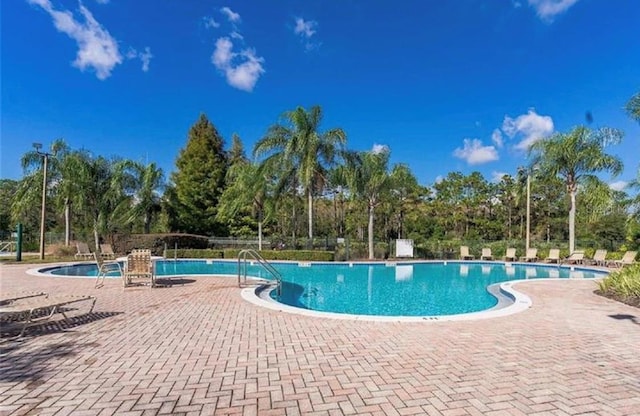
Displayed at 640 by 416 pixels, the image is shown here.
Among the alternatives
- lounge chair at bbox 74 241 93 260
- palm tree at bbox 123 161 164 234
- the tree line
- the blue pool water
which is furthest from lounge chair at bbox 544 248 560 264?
palm tree at bbox 123 161 164 234

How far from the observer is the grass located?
741 cm

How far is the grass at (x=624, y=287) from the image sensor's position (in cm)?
741

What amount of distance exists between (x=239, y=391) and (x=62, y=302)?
3883 mm

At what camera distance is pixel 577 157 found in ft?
59.2

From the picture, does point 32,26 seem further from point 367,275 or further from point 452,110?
point 452,110

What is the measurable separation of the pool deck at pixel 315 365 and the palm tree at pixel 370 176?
1316 cm

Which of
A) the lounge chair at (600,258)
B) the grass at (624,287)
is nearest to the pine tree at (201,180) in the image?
the lounge chair at (600,258)

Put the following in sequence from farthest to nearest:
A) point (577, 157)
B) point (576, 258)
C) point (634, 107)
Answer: point (577, 157), point (576, 258), point (634, 107)

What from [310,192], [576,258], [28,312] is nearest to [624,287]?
[28,312]

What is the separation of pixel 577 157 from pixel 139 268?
20.2 metres

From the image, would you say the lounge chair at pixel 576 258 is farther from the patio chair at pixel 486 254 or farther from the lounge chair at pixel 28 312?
the lounge chair at pixel 28 312

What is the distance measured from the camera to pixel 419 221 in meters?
33.2

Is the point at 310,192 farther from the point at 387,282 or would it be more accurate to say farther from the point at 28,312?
the point at 28,312

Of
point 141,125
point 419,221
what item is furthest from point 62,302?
point 419,221
